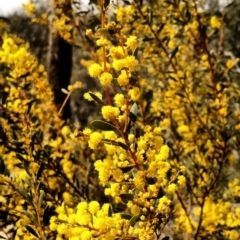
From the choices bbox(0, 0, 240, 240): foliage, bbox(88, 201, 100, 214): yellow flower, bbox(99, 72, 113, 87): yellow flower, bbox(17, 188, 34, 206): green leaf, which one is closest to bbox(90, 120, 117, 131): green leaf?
bbox(0, 0, 240, 240): foliage

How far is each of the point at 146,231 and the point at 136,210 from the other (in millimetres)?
131

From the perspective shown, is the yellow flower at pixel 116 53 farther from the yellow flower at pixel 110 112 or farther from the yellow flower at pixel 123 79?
the yellow flower at pixel 110 112

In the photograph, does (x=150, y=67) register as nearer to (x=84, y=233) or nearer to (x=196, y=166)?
(x=196, y=166)

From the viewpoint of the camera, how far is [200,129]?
3.38 m

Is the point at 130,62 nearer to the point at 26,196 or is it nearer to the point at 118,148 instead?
the point at 118,148

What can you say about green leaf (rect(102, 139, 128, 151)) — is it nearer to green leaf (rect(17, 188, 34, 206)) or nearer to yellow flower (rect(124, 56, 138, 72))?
yellow flower (rect(124, 56, 138, 72))

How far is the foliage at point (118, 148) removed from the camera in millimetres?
1393

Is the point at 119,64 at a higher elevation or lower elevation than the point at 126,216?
higher

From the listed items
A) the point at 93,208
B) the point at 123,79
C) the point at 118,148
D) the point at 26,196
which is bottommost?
the point at 26,196

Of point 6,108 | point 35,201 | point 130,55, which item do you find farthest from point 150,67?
point 130,55

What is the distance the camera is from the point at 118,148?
1.47m

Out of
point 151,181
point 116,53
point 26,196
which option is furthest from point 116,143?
point 26,196

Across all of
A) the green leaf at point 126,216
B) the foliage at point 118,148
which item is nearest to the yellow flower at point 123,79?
the foliage at point 118,148

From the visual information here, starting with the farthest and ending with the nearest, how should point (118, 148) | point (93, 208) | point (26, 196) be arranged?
point (26, 196)
point (118, 148)
point (93, 208)
